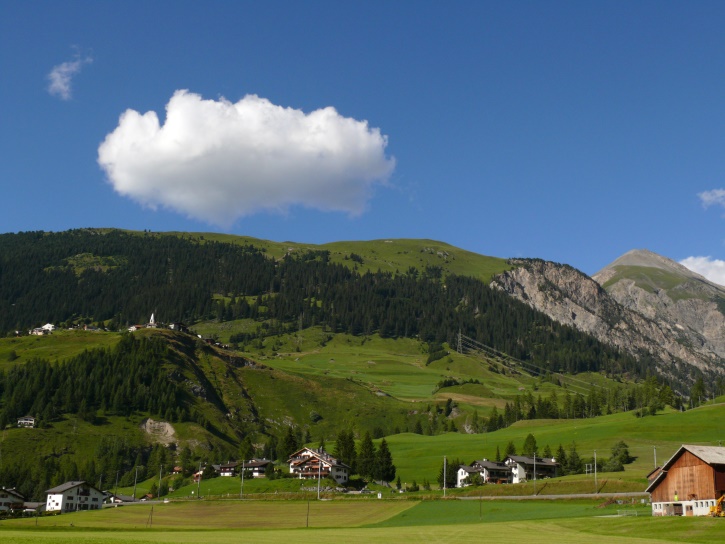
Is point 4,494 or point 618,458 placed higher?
point 618,458

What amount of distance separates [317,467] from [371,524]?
3261 inches

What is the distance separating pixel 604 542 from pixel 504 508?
48.3 metres

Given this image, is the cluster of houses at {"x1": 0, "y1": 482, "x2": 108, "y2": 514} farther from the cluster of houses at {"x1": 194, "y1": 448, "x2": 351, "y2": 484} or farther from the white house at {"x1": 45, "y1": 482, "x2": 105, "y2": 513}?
the cluster of houses at {"x1": 194, "y1": 448, "x2": 351, "y2": 484}

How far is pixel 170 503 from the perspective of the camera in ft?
442

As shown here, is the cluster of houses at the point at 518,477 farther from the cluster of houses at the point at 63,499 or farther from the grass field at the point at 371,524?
the grass field at the point at 371,524

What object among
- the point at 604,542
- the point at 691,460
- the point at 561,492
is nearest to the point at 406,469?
the point at 561,492

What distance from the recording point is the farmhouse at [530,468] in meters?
158

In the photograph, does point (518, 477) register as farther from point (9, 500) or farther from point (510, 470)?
point (9, 500)

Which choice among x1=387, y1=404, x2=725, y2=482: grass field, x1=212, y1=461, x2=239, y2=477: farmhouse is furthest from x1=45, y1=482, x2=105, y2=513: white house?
x1=387, y1=404, x2=725, y2=482: grass field

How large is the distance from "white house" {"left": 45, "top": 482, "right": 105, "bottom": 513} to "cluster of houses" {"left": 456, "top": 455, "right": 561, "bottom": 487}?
8148 centimetres

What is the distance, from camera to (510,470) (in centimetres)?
16225

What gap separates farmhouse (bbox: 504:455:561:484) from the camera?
15838cm

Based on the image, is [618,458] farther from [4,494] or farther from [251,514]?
[4,494]

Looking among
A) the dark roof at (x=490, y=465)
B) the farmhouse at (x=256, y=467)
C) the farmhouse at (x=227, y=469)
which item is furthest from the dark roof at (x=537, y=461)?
the farmhouse at (x=227, y=469)
